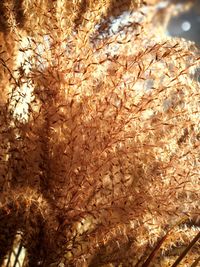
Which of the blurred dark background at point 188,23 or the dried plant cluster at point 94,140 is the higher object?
the blurred dark background at point 188,23

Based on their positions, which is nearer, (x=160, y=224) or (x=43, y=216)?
(x=43, y=216)

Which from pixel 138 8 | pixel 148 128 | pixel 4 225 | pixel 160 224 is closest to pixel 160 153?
pixel 148 128

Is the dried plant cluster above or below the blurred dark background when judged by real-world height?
below

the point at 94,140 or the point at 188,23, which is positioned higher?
the point at 188,23

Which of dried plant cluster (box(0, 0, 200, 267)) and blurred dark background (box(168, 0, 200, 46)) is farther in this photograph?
blurred dark background (box(168, 0, 200, 46))

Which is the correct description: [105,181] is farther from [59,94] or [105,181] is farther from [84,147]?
[59,94]

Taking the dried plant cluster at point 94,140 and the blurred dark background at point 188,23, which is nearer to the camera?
the dried plant cluster at point 94,140

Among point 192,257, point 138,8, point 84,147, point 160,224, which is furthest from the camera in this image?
point 138,8

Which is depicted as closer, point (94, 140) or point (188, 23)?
point (94, 140)
